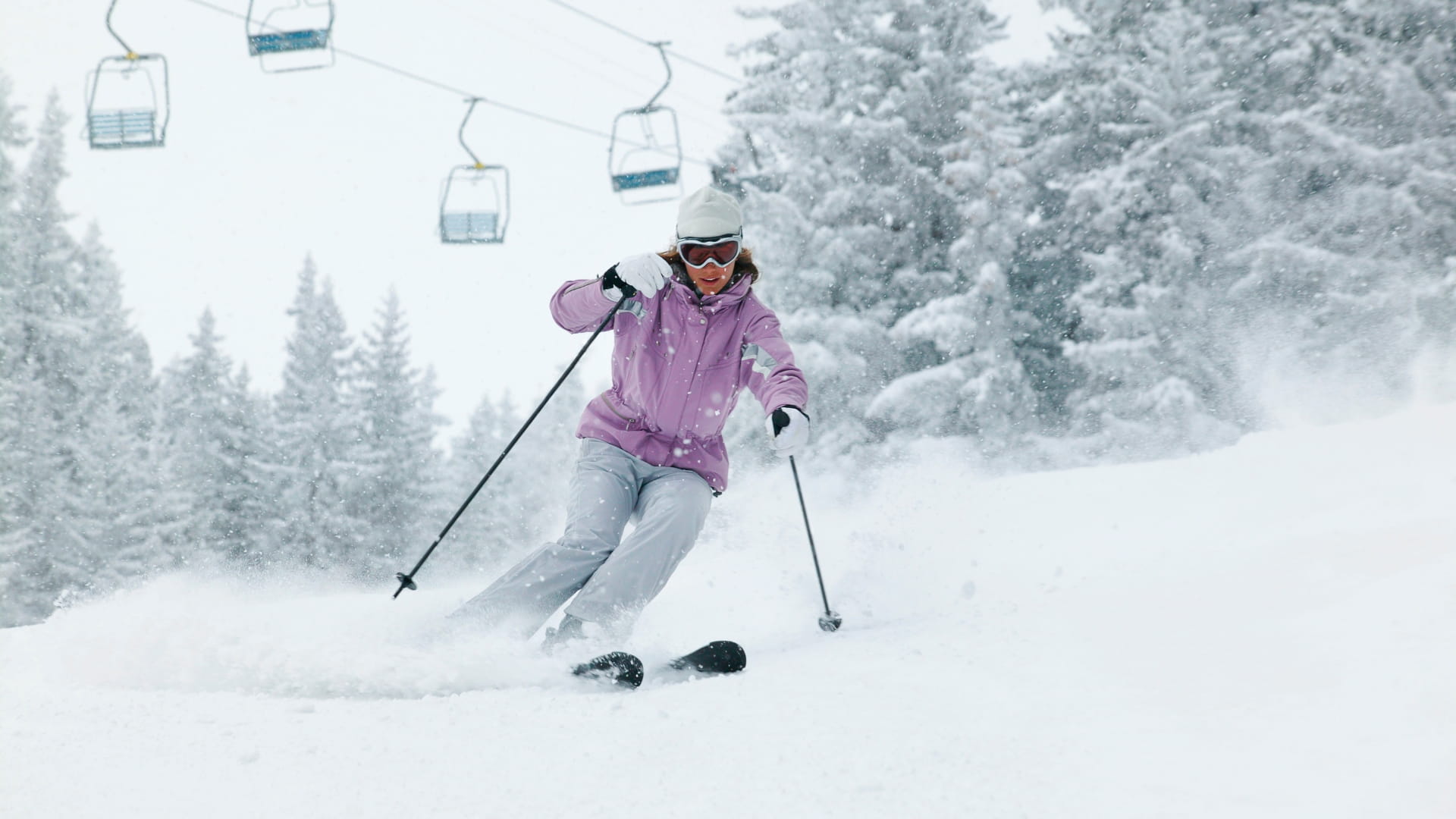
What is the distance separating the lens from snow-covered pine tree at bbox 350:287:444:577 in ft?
78.1

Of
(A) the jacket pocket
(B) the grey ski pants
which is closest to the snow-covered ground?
(B) the grey ski pants

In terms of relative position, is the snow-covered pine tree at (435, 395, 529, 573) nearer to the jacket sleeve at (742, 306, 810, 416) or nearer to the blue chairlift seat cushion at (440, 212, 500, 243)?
the blue chairlift seat cushion at (440, 212, 500, 243)

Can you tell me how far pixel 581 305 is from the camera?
3541 mm

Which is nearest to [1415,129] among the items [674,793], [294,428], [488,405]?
[674,793]

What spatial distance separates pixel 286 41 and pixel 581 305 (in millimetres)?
6581

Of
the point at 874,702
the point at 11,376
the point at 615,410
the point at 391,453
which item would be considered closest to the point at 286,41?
the point at 615,410

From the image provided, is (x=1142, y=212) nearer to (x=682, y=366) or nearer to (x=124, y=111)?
(x=682, y=366)

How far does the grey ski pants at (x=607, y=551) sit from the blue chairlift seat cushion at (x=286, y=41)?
6.68 m

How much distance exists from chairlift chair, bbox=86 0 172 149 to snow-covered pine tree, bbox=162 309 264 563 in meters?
15.8

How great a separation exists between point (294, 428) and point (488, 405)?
41.3 ft

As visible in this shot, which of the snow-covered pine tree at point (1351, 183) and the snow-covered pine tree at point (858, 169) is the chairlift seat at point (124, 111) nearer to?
the snow-covered pine tree at point (858, 169)

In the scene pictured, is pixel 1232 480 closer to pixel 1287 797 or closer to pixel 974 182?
pixel 1287 797

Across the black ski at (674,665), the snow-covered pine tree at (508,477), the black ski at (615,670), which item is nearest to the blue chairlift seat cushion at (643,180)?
the black ski at (674,665)

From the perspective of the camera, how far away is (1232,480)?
5.22m
